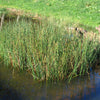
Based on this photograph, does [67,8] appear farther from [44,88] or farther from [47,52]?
[44,88]

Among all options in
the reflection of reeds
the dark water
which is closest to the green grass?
the reflection of reeds

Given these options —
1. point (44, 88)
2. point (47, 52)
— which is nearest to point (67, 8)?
point (47, 52)

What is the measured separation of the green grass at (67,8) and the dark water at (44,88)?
4952 mm

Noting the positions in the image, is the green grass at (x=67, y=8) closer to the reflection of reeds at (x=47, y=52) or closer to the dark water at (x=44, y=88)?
the reflection of reeds at (x=47, y=52)

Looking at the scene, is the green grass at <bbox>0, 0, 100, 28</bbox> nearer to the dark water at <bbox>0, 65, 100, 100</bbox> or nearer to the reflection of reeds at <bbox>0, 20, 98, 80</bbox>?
the reflection of reeds at <bbox>0, 20, 98, 80</bbox>

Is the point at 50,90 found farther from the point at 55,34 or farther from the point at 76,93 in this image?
the point at 55,34

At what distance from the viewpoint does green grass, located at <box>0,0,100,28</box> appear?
10.2 meters

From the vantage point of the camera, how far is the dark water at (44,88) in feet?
13.5

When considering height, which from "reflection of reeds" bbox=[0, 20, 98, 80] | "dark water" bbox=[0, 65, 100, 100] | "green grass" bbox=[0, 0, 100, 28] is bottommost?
"dark water" bbox=[0, 65, 100, 100]

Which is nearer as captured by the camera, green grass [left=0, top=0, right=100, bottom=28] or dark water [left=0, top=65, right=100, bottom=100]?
dark water [left=0, top=65, right=100, bottom=100]

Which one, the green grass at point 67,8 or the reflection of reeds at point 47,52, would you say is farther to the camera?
the green grass at point 67,8

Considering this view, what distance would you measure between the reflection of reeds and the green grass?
4475 mm

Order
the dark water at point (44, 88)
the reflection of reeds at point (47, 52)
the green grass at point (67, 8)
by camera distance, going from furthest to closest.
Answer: the green grass at point (67, 8)
the reflection of reeds at point (47, 52)
the dark water at point (44, 88)

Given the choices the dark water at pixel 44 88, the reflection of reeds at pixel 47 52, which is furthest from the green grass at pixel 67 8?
the dark water at pixel 44 88
